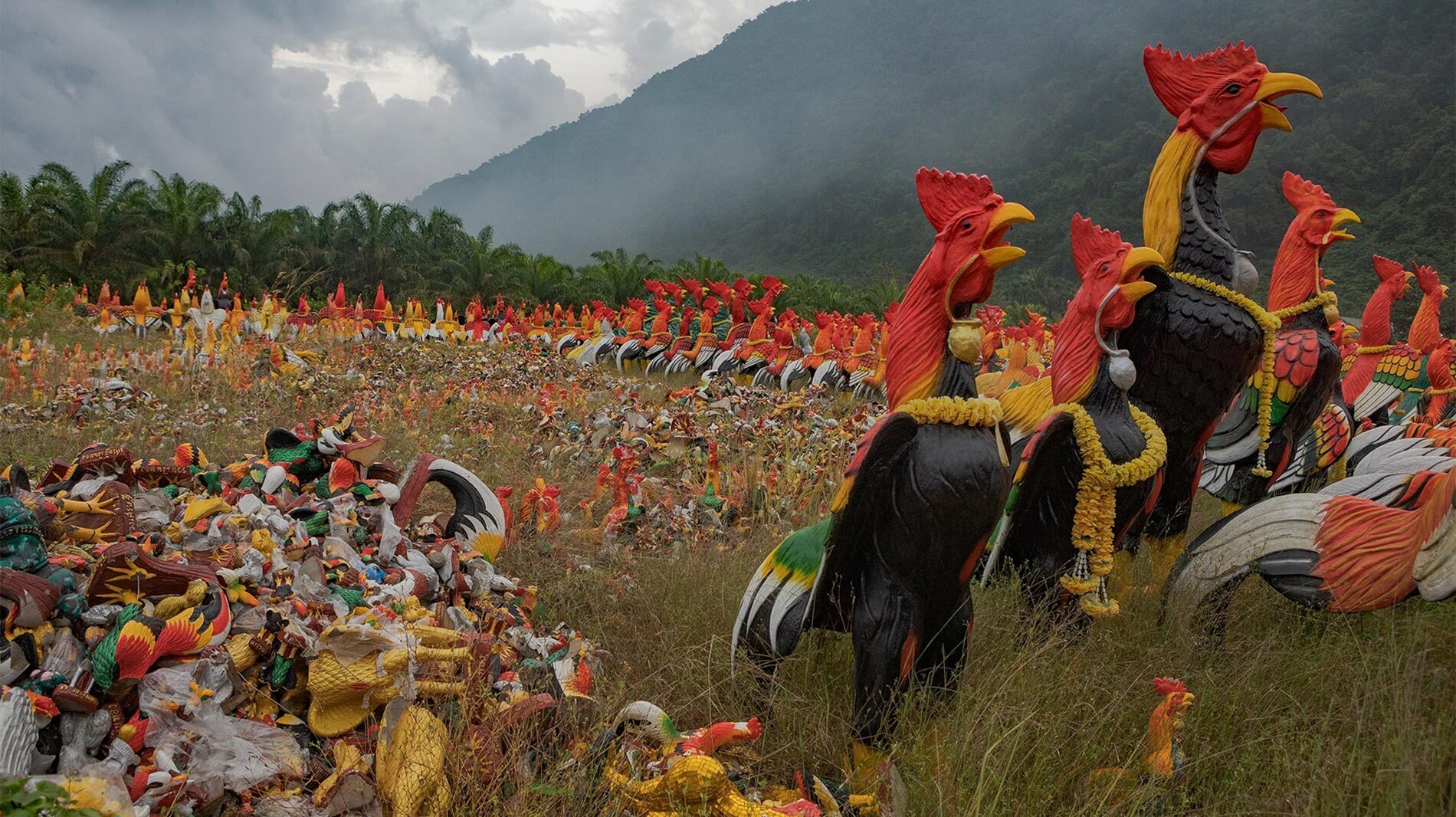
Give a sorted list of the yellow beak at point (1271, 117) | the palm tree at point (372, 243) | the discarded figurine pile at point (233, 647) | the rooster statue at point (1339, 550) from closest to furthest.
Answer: the discarded figurine pile at point (233, 647) → the rooster statue at point (1339, 550) → the yellow beak at point (1271, 117) → the palm tree at point (372, 243)

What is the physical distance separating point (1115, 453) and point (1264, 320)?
3.58ft

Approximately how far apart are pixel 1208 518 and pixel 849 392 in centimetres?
662

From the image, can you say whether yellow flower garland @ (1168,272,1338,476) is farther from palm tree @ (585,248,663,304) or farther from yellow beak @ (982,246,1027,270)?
palm tree @ (585,248,663,304)

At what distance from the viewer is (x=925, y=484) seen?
250cm

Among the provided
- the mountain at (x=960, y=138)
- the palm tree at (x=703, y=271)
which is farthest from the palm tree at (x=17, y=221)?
the mountain at (x=960, y=138)

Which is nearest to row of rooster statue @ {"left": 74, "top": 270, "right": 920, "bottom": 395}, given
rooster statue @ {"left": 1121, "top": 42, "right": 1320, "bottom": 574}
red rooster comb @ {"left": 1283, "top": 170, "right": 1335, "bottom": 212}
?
red rooster comb @ {"left": 1283, "top": 170, "right": 1335, "bottom": 212}

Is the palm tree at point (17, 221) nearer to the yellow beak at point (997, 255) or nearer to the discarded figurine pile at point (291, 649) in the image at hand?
the discarded figurine pile at point (291, 649)

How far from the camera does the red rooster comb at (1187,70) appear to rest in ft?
12.6

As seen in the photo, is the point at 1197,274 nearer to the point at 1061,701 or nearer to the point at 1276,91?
the point at 1276,91

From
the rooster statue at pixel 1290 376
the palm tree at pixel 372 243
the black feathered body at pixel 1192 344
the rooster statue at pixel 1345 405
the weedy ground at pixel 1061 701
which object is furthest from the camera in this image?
the palm tree at pixel 372 243

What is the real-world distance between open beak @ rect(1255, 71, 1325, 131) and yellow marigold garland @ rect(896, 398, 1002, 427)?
2290 mm

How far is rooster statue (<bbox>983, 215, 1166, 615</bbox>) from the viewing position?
3.28m

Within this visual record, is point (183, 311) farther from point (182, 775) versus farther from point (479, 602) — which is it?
point (182, 775)

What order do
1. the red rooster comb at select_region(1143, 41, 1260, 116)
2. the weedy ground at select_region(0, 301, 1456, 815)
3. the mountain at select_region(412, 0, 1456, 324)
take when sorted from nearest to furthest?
the weedy ground at select_region(0, 301, 1456, 815) → the red rooster comb at select_region(1143, 41, 1260, 116) → the mountain at select_region(412, 0, 1456, 324)
